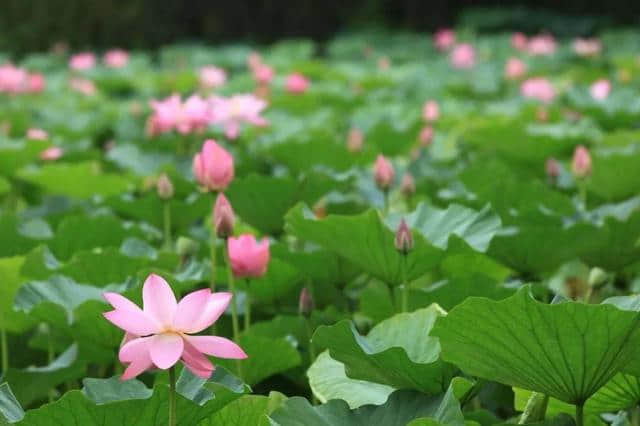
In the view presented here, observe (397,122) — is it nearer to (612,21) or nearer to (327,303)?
(327,303)

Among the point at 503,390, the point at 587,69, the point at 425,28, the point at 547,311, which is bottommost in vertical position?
the point at 425,28

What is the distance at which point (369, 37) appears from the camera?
1070cm

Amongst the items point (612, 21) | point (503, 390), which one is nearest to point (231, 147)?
point (503, 390)

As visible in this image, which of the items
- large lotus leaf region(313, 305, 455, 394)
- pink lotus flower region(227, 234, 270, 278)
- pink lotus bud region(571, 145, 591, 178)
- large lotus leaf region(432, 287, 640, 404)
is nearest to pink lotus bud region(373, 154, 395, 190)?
pink lotus bud region(571, 145, 591, 178)

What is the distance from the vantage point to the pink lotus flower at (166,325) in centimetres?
109

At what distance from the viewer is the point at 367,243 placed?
5.54 ft

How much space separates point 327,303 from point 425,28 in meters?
11.8

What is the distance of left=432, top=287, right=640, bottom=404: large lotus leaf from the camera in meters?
1.12

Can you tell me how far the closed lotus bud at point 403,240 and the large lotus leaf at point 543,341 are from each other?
1.27 feet

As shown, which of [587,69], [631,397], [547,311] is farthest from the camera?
[587,69]

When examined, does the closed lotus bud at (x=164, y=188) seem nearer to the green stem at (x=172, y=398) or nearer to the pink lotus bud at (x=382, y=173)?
the pink lotus bud at (x=382, y=173)

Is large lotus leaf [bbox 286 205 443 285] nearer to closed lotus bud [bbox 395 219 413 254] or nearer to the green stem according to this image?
closed lotus bud [bbox 395 219 413 254]

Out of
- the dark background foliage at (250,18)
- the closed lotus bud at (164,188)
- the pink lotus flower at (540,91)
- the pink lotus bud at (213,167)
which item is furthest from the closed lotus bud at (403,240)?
the dark background foliage at (250,18)

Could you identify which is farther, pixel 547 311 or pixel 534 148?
pixel 534 148
